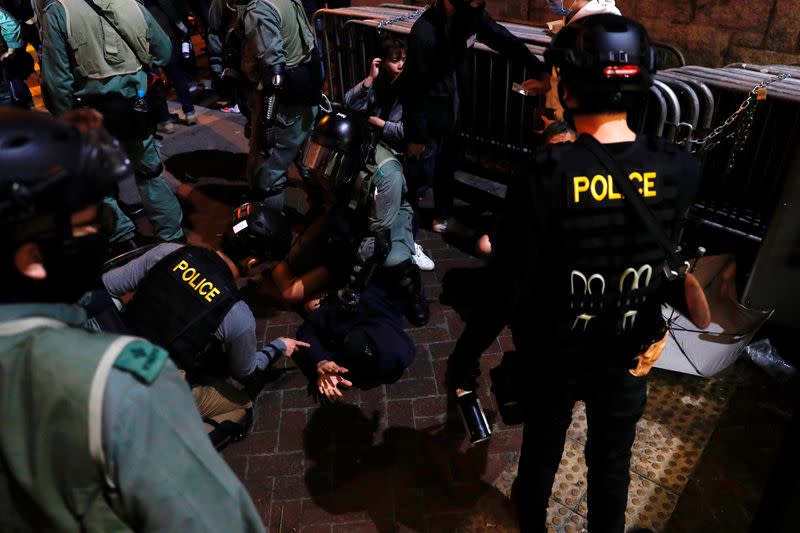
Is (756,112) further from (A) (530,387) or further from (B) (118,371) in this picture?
(B) (118,371)

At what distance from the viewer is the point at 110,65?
15.5ft

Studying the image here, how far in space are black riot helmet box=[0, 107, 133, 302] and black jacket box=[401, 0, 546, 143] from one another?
3.59m

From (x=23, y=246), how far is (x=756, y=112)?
4.46m

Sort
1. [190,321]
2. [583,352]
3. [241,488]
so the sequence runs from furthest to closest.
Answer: [190,321]
[583,352]
[241,488]

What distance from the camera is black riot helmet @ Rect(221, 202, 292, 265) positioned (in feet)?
12.0

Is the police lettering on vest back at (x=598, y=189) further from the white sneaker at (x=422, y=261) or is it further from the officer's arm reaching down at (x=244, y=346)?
the white sneaker at (x=422, y=261)

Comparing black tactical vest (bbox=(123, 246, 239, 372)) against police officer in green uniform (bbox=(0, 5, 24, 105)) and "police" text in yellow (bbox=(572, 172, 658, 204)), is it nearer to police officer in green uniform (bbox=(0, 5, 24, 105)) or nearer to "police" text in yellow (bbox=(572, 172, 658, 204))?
"police" text in yellow (bbox=(572, 172, 658, 204))

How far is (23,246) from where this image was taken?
1340 millimetres

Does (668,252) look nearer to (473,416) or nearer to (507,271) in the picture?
(507,271)

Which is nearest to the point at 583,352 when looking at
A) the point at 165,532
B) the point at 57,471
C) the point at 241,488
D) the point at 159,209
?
the point at 241,488

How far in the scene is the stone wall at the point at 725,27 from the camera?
557 centimetres

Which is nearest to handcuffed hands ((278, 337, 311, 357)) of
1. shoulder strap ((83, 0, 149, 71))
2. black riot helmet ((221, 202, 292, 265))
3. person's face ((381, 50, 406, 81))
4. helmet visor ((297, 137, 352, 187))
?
black riot helmet ((221, 202, 292, 265))

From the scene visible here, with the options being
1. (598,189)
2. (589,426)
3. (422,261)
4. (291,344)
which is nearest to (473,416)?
(589,426)

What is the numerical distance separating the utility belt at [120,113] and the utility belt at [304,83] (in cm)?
120
